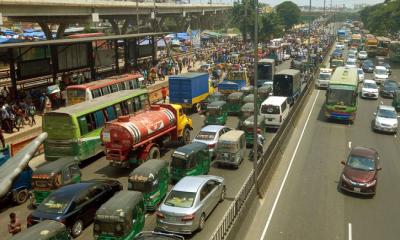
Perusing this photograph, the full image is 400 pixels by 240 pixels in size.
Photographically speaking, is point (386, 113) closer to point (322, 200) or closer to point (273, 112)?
point (273, 112)

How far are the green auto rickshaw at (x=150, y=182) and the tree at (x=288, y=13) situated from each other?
138725 millimetres

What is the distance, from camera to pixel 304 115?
34.9 metres

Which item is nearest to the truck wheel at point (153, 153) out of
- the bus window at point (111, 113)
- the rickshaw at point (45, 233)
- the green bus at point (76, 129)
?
the green bus at point (76, 129)

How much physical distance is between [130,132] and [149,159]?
168cm

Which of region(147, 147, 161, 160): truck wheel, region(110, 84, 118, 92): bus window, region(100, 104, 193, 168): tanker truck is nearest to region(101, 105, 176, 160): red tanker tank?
region(100, 104, 193, 168): tanker truck

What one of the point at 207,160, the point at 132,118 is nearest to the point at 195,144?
the point at 207,160

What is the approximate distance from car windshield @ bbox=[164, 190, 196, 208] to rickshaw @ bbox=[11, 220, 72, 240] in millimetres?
3862

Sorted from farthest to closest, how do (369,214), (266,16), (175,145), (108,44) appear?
(266,16) → (108,44) → (175,145) → (369,214)

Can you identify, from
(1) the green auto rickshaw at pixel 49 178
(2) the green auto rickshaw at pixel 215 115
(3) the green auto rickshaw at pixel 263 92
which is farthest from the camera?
(3) the green auto rickshaw at pixel 263 92

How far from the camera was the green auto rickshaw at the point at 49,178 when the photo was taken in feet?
55.2

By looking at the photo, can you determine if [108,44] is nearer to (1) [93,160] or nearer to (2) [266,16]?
(1) [93,160]

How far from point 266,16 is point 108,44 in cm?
5928

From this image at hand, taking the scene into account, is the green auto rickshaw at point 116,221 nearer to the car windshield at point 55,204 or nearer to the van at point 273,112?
the car windshield at point 55,204

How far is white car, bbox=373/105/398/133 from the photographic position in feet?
95.0
